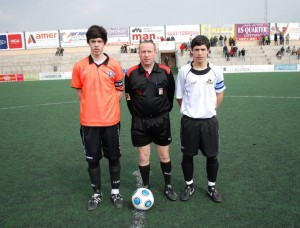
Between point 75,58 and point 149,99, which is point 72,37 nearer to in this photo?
A: point 75,58

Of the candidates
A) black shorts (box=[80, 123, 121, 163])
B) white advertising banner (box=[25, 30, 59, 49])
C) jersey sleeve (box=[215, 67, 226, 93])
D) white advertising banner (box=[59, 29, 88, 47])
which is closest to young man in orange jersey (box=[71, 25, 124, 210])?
black shorts (box=[80, 123, 121, 163])

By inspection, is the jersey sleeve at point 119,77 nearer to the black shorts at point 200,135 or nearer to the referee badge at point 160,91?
the referee badge at point 160,91

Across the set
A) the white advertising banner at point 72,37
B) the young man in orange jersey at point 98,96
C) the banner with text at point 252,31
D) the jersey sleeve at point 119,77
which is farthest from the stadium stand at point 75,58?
the young man in orange jersey at point 98,96

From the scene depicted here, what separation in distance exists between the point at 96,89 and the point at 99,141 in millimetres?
682

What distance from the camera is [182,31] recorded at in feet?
132

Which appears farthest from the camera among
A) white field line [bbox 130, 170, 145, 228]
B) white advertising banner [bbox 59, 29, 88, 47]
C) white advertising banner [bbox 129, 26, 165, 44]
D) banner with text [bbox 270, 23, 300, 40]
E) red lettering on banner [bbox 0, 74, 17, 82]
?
banner with text [bbox 270, 23, 300, 40]

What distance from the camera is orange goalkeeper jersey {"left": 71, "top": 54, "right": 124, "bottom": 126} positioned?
138 inches

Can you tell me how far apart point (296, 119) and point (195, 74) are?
18.3 feet

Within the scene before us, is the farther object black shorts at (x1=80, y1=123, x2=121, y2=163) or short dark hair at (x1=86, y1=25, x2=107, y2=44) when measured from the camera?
black shorts at (x1=80, y1=123, x2=121, y2=163)

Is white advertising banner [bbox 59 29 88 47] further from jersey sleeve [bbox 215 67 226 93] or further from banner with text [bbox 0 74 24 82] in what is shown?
jersey sleeve [bbox 215 67 226 93]

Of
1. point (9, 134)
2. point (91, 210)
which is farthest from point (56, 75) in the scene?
point (91, 210)

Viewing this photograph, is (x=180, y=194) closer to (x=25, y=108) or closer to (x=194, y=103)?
→ (x=194, y=103)

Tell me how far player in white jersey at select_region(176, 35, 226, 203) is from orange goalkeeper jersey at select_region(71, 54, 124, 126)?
0.90 meters

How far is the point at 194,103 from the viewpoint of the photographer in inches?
142
